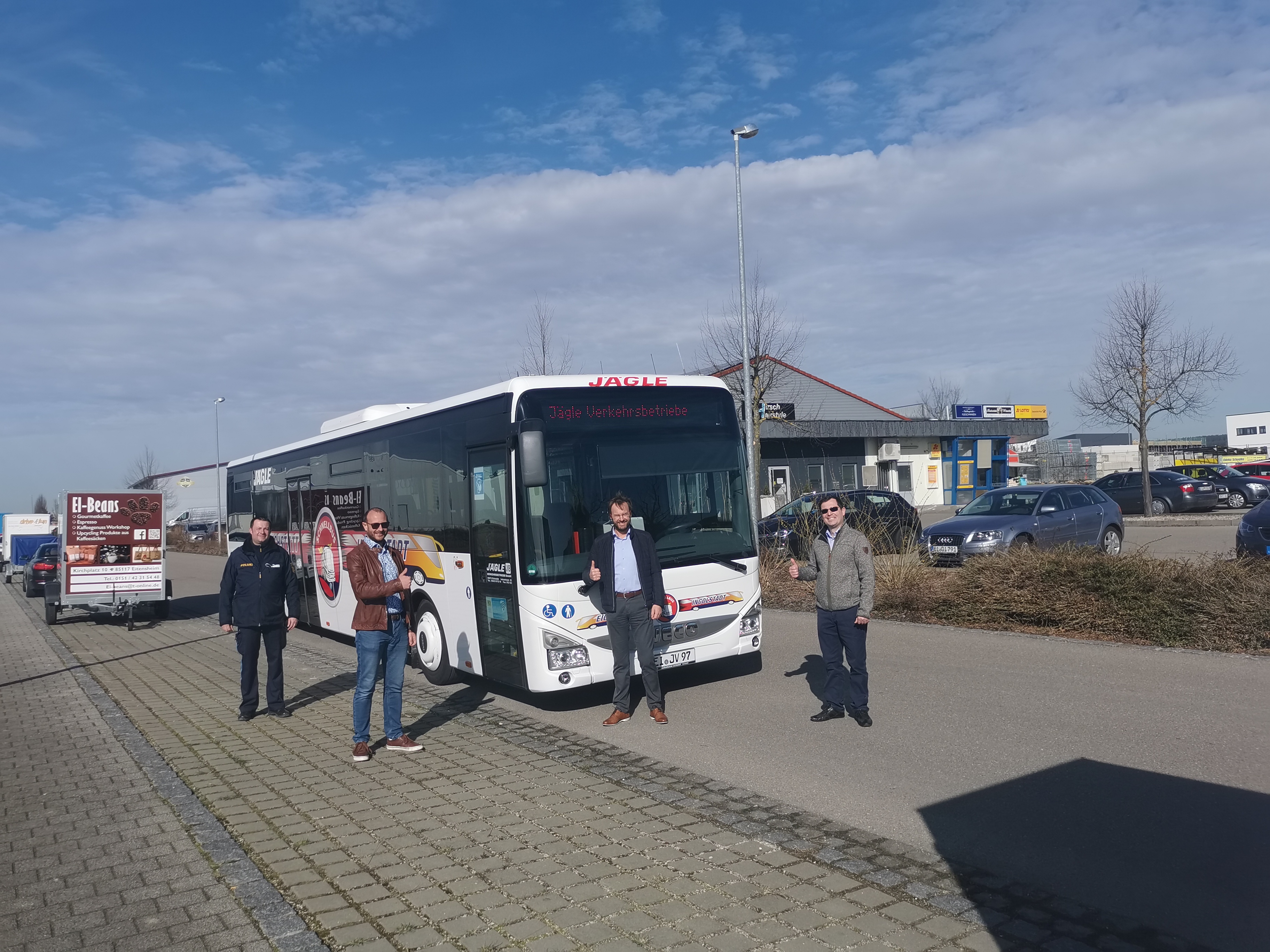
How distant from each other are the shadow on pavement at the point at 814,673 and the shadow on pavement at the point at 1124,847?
2812mm

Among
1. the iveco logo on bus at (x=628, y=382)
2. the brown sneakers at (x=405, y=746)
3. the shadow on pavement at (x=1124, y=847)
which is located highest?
the iveco logo on bus at (x=628, y=382)

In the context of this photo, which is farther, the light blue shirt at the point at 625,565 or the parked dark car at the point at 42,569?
the parked dark car at the point at 42,569

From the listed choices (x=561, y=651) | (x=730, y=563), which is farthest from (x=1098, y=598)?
(x=561, y=651)

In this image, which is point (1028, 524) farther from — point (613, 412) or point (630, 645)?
point (630, 645)

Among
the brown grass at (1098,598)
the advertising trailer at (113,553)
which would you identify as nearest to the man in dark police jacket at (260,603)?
the brown grass at (1098,598)

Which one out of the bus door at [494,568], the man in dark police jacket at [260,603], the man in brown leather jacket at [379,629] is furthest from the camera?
the man in dark police jacket at [260,603]

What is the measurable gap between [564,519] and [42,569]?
23.8 m

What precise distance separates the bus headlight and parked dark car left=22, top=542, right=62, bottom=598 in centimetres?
1894

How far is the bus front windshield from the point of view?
28.7ft

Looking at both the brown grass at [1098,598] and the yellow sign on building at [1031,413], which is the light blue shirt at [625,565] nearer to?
the brown grass at [1098,598]

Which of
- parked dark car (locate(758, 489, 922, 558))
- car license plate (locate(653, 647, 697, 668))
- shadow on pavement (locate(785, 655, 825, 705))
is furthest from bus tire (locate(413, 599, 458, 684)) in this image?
parked dark car (locate(758, 489, 922, 558))

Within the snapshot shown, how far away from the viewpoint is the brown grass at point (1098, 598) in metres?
9.88

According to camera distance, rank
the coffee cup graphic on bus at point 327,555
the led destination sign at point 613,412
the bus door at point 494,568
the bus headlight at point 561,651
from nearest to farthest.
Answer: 1. the bus headlight at point 561,651
2. the bus door at point 494,568
3. the led destination sign at point 613,412
4. the coffee cup graphic on bus at point 327,555

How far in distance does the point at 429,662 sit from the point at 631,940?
692cm
